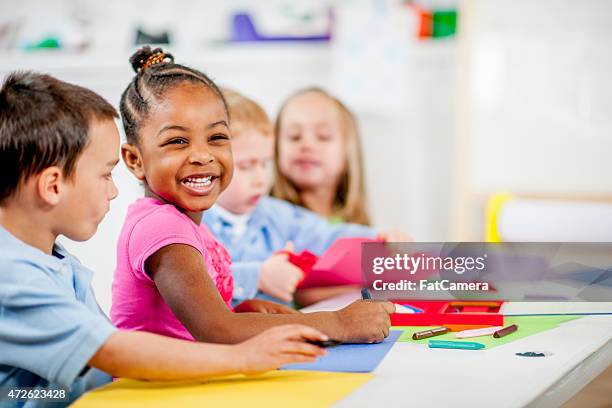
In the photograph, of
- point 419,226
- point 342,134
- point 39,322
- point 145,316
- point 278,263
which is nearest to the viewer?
point 39,322

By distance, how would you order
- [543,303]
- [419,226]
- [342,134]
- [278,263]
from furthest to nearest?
1. [419,226]
2. [342,134]
3. [278,263]
4. [543,303]

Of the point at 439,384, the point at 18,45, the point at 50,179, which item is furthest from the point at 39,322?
the point at 18,45

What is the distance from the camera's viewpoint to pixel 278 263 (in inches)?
48.6

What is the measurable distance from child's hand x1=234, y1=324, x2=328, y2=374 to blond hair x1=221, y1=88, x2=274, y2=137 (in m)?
0.61

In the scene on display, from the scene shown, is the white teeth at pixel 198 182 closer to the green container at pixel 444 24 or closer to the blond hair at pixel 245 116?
the blond hair at pixel 245 116

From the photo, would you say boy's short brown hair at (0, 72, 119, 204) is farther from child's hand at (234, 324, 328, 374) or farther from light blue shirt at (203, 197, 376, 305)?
Result: light blue shirt at (203, 197, 376, 305)

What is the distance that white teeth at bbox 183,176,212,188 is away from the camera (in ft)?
2.78

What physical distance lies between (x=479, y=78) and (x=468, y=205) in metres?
0.37

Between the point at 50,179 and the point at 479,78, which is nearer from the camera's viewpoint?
the point at 50,179

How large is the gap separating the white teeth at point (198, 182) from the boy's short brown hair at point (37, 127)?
136mm

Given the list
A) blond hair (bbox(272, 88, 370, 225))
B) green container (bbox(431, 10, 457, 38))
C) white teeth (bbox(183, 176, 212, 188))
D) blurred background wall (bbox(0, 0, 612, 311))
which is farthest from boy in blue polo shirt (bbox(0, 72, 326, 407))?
green container (bbox(431, 10, 457, 38))

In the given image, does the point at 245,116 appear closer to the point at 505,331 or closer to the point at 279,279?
the point at 279,279

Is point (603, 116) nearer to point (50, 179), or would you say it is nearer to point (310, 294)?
point (310, 294)

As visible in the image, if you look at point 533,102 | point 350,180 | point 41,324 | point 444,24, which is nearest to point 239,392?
point 41,324
